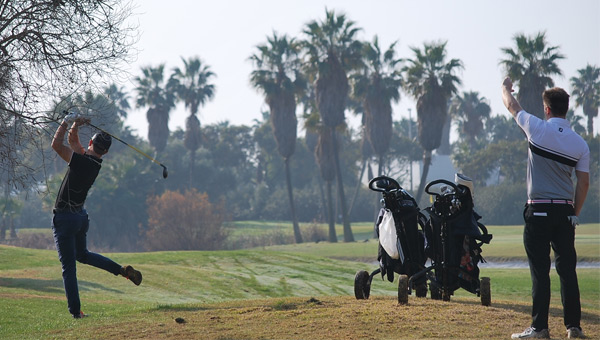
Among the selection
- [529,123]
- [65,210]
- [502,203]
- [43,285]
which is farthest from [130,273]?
[502,203]

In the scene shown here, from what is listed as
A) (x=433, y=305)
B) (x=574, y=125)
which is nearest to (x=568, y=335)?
(x=433, y=305)

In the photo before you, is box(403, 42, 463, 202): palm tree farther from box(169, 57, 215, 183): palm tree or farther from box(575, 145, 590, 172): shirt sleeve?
box(575, 145, 590, 172): shirt sleeve

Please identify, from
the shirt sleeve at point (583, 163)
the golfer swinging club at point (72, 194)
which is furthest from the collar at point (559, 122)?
the golfer swinging club at point (72, 194)

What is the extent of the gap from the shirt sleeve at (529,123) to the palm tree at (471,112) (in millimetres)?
91392

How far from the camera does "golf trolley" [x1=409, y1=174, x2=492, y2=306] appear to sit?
9984 mm

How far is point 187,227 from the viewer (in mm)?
53531

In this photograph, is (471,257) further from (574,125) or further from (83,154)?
(574,125)

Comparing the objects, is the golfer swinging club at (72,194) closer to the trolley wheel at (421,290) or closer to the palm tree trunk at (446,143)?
the trolley wheel at (421,290)

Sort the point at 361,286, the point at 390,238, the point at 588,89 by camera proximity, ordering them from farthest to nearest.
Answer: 1. the point at 588,89
2. the point at 361,286
3. the point at 390,238

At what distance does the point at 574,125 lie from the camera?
10700 cm

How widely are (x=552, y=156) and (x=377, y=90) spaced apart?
57.8m

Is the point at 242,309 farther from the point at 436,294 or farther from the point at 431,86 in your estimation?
the point at 431,86

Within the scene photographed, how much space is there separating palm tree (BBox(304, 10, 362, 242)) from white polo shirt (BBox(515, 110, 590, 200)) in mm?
52866

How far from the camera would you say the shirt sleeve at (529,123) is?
774 cm
